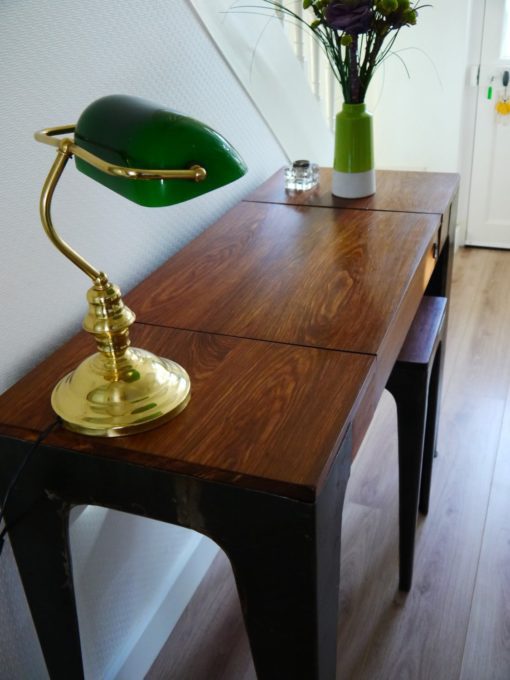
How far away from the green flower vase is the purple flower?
0.18 meters

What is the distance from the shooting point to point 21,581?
39.7 inches

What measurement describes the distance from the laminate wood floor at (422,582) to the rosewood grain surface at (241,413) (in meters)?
0.76

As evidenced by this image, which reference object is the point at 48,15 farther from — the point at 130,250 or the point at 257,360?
the point at 257,360

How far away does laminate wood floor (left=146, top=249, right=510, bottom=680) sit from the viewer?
1418mm

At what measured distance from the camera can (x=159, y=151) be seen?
665 mm

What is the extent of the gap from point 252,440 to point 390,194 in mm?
925

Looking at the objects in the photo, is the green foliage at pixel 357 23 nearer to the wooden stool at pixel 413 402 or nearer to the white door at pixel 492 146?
the wooden stool at pixel 413 402

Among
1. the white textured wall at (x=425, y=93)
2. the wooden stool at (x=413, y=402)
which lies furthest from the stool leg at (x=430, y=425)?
the white textured wall at (x=425, y=93)

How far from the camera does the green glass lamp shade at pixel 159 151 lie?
67 centimetres

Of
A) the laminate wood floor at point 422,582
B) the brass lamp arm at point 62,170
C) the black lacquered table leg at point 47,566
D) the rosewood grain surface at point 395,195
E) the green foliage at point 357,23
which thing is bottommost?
the laminate wood floor at point 422,582

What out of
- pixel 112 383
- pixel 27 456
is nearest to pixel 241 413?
pixel 112 383

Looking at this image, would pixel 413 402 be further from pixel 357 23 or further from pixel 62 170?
pixel 62 170

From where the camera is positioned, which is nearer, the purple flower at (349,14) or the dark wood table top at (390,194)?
the purple flower at (349,14)

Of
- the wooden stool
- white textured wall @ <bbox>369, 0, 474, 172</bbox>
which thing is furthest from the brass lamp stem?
white textured wall @ <bbox>369, 0, 474, 172</bbox>
